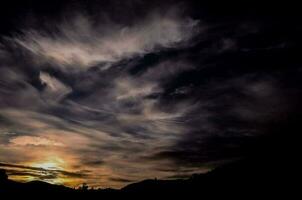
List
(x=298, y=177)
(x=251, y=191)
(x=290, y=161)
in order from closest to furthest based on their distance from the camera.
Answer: (x=298, y=177) → (x=251, y=191) → (x=290, y=161)

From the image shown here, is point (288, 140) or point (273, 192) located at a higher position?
point (288, 140)

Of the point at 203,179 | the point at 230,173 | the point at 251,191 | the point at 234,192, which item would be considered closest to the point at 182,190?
the point at 203,179

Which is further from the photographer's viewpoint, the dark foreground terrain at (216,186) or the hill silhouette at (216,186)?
the hill silhouette at (216,186)

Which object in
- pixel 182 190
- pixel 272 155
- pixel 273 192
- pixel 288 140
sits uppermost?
pixel 288 140

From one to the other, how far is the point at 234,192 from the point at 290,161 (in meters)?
20.0

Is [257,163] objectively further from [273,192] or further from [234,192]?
[273,192]

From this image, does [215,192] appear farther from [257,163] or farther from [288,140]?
[288,140]

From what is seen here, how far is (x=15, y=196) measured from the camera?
121375 mm

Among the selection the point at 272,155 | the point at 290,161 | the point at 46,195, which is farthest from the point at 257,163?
the point at 46,195

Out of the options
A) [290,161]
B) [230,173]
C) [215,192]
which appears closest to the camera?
[290,161]

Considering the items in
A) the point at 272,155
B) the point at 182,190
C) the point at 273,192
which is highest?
the point at 272,155

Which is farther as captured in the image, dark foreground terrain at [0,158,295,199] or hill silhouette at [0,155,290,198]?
hill silhouette at [0,155,290,198]

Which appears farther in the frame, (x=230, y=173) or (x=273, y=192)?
(x=230, y=173)

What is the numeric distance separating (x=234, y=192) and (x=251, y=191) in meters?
8.80
